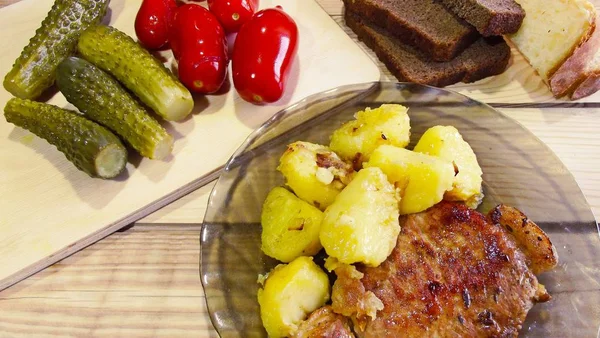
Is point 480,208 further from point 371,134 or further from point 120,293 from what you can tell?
point 120,293

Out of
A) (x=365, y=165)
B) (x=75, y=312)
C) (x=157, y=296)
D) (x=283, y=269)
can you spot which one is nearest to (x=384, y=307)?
(x=283, y=269)

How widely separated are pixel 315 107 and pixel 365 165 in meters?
0.38

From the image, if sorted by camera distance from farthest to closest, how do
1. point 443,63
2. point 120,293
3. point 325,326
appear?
1. point 443,63
2. point 120,293
3. point 325,326

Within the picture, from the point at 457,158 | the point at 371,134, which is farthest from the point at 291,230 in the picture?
the point at 457,158

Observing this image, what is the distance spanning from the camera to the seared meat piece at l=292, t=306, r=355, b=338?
4.19ft

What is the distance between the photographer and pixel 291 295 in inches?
52.4

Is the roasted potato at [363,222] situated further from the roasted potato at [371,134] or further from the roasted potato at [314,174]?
the roasted potato at [371,134]

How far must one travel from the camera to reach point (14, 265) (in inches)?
65.2

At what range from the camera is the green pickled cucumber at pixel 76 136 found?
171cm

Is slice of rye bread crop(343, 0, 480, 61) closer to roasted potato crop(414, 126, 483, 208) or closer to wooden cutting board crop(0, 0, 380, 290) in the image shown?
wooden cutting board crop(0, 0, 380, 290)

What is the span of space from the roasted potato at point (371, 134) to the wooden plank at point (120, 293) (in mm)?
588

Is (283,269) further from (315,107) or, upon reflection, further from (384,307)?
(315,107)

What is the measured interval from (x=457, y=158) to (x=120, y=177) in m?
1.14

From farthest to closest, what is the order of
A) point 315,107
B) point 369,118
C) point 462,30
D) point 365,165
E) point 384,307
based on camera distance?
point 462,30, point 315,107, point 369,118, point 365,165, point 384,307
